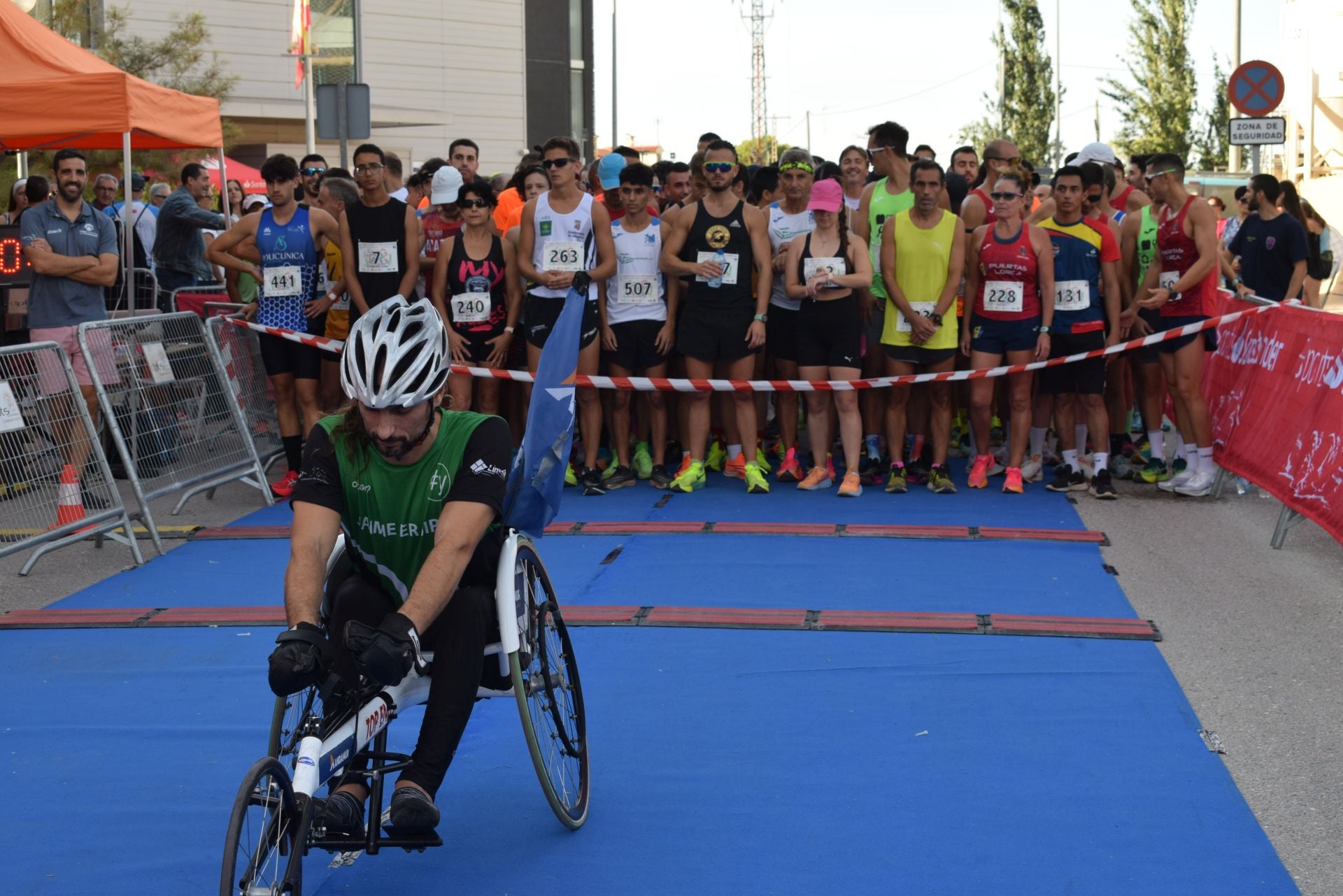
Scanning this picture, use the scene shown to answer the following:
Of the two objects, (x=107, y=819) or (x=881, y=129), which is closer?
(x=107, y=819)

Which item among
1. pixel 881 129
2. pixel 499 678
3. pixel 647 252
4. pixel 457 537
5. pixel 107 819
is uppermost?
pixel 881 129

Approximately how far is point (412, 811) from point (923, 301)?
7.26 m

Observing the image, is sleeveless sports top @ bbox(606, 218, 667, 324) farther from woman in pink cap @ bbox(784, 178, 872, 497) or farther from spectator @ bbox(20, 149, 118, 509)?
→ spectator @ bbox(20, 149, 118, 509)

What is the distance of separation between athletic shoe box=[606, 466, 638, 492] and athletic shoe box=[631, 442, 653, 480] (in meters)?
0.08

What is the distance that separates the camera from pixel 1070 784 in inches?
190

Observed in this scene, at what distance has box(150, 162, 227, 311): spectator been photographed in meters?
12.2

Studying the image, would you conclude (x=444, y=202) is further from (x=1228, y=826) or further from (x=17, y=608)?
(x=1228, y=826)

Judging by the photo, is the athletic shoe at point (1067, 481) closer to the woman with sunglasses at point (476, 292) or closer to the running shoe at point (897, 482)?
the running shoe at point (897, 482)

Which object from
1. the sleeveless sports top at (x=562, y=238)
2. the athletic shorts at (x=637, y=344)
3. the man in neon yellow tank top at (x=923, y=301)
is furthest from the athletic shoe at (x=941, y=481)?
the sleeveless sports top at (x=562, y=238)

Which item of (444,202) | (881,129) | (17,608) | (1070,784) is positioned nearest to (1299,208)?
(881,129)

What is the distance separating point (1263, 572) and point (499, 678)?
5.19 meters

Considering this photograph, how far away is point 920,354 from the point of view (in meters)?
10.3

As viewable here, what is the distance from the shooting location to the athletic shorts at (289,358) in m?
10.2

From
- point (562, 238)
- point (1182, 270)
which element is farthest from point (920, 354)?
point (562, 238)
